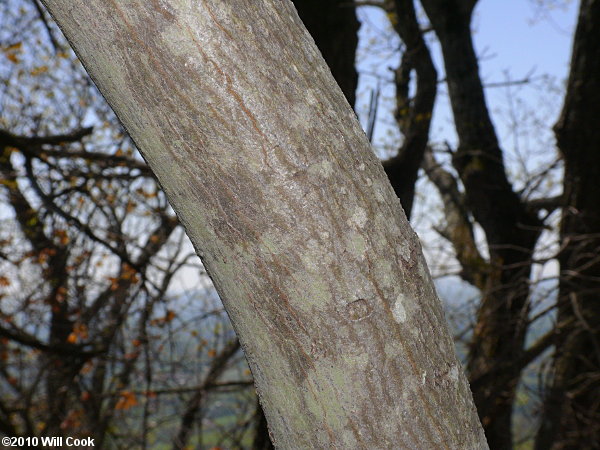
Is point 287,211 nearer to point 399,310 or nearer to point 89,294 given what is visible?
point 399,310

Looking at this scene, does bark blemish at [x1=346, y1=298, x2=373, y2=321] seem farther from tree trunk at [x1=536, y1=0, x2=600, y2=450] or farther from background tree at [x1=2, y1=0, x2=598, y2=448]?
tree trunk at [x1=536, y1=0, x2=600, y2=450]

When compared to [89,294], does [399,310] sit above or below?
below

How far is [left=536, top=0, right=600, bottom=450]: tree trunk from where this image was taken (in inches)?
170

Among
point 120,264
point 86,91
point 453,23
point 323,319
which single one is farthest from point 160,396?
point 323,319

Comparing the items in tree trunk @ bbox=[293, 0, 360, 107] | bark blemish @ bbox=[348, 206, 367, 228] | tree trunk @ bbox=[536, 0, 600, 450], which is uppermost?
tree trunk @ bbox=[293, 0, 360, 107]

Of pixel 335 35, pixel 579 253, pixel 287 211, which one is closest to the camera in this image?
pixel 287 211

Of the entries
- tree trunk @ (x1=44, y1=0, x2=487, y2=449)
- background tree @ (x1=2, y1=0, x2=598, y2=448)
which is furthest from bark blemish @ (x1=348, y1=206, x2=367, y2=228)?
background tree @ (x1=2, y1=0, x2=598, y2=448)

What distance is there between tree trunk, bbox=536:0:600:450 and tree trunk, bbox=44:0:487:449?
4.00m

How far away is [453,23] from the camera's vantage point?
16.7ft

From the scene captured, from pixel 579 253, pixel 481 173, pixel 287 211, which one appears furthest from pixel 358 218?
pixel 481 173

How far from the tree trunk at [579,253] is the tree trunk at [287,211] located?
400 cm

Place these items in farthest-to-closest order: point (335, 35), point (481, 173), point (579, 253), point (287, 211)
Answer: point (481, 173), point (579, 253), point (335, 35), point (287, 211)

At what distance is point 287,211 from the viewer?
26.6 inches

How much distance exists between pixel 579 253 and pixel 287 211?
14.4ft
